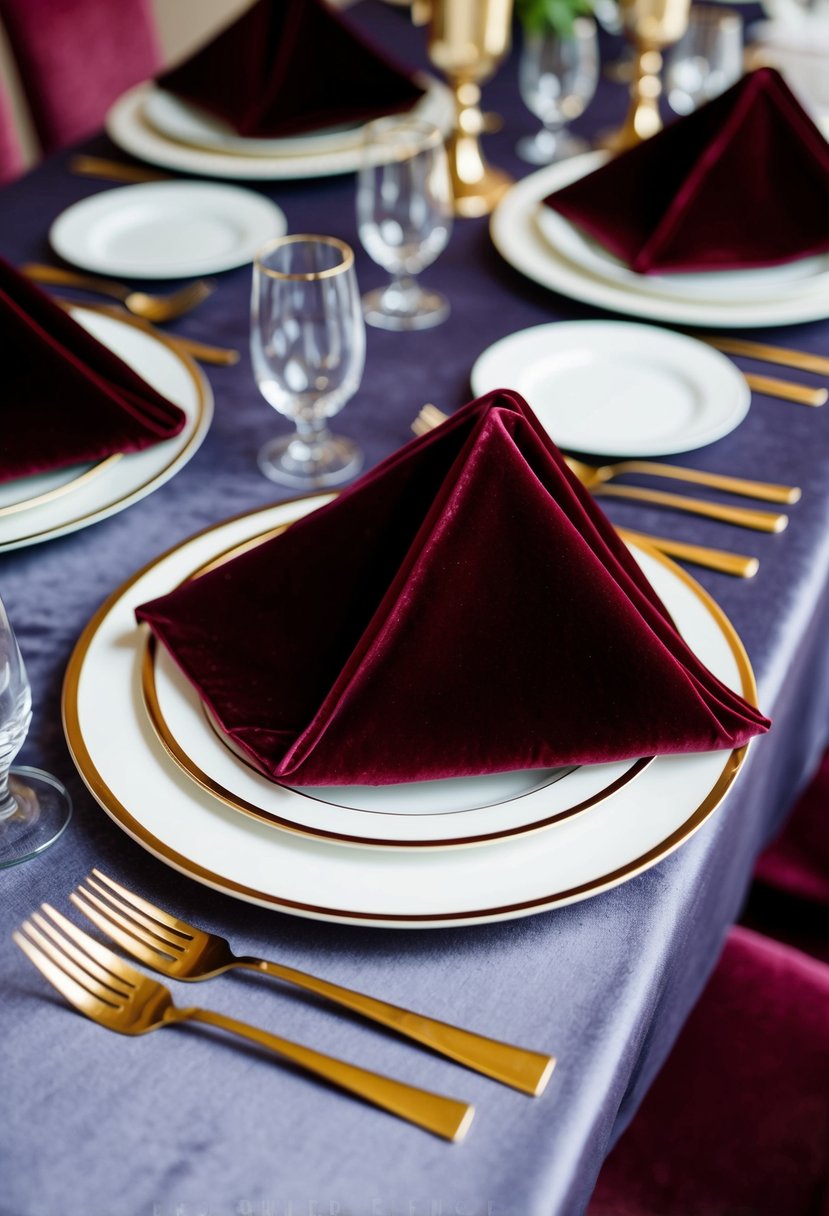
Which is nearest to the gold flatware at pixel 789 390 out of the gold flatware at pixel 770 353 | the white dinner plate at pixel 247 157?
the gold flatware at pixel 770 353

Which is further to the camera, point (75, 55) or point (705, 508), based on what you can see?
point (75, 55)

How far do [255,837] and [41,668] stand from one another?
0.68ft

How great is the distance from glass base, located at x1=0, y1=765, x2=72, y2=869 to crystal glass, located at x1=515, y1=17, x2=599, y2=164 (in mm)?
968

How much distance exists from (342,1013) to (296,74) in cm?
101

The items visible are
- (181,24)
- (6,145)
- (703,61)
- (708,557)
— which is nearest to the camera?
(708,557)

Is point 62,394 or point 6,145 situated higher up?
point 62,394

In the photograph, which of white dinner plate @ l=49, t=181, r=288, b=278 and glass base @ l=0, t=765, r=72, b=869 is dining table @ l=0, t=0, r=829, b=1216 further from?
white dinner plate @ l=49, t=181, r=288, b=278

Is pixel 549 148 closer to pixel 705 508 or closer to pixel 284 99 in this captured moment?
pixel 284 99

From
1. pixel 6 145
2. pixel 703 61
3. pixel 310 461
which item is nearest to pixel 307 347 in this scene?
pixel 310 461

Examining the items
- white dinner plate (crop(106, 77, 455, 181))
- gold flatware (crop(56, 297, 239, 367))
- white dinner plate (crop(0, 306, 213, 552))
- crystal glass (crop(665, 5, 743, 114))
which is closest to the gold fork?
white dinner plate (crop(0, 306, 213, 552))

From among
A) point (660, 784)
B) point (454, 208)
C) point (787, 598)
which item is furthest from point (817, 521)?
point (454, 208)

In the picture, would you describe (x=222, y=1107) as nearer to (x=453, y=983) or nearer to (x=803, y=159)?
(x=453, y=983)

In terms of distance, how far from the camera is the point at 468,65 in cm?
120

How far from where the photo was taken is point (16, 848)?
549 mm
